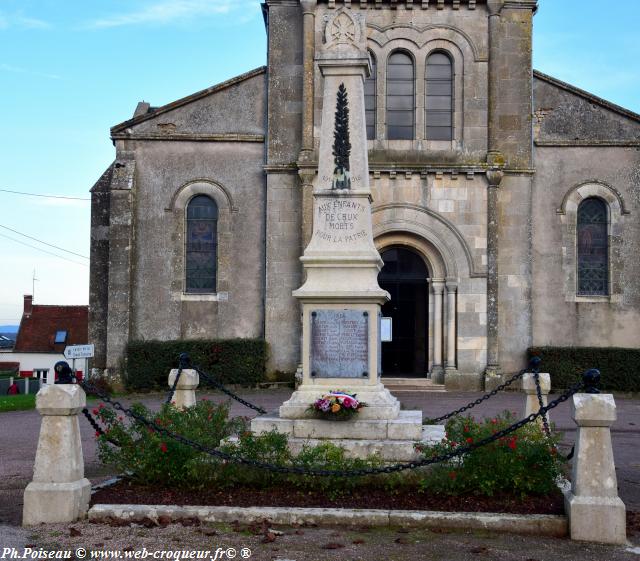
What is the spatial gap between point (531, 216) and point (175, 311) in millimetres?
9439

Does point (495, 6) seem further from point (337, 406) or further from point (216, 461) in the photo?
point (216, 461)

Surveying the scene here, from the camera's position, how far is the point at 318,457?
7680mm

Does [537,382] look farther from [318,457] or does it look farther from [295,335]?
[295,335]

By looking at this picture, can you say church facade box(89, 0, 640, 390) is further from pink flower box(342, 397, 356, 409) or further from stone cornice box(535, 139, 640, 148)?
pink flower box(342, 397, 356, 409)

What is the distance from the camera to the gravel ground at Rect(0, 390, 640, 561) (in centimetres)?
612

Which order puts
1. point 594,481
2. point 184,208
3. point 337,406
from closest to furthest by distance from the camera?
point 594,481, point 337,406, point 184,208

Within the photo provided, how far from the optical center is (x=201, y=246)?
21.2m

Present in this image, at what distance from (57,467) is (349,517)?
2588 mm

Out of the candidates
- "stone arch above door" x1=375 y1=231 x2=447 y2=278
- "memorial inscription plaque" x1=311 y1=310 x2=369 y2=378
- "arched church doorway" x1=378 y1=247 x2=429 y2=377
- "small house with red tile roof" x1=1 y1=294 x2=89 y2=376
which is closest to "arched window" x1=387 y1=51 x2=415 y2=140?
"stone arch above door" x1=375 y1=231 x2=447 y2=278

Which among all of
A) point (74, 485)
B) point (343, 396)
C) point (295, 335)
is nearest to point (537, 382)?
point (343, 396)

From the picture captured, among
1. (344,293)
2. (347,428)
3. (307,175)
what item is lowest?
(347,428)

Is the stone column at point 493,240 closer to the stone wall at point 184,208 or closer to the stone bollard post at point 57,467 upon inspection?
the stone wall at point 184,208

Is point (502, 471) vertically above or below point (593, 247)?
below

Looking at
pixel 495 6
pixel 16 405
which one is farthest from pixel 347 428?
pixel 495 6
